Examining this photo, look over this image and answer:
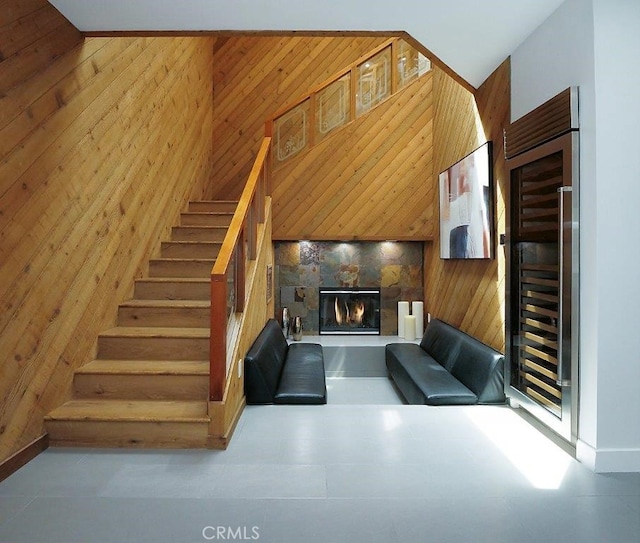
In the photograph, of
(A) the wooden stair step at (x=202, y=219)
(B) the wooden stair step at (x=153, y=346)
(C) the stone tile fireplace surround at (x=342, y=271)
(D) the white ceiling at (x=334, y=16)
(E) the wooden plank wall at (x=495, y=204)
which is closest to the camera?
(D) the white ceiling at (x=334, y=16)

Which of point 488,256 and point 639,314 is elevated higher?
point 488,256

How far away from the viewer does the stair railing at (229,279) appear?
324 cm

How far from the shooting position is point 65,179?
351 centimetres

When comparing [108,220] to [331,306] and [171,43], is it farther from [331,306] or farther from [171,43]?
[331,306]

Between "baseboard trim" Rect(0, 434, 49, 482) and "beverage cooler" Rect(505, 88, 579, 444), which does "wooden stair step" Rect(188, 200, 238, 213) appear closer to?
"beverage cooler" Rect(505, 88, 579, 444)

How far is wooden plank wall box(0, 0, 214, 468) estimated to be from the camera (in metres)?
2.93

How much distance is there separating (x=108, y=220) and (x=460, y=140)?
3667 millimetres

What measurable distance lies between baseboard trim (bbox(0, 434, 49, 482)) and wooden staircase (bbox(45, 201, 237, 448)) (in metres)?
0.09

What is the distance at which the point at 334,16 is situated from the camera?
3551mm

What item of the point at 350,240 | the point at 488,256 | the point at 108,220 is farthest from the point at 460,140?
the point at 108,220

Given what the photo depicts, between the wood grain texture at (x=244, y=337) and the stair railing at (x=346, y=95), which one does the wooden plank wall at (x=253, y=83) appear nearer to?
the stair railing at (x=346, y=95)

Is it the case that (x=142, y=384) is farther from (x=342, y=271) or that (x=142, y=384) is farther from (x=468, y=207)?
(x=342, y=271)

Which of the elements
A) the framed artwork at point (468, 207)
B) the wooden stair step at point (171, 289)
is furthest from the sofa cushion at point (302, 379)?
the framed artwork at point (468, 207)

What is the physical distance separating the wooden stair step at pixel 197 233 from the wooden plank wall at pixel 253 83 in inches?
75.4
